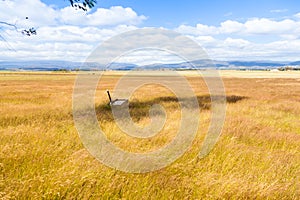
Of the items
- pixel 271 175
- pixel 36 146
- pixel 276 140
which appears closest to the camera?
pixel 271 175

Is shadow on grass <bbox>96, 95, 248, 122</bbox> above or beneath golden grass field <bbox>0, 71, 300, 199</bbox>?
beneath

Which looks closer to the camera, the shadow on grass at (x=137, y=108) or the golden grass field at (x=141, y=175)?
the golden grass field at (x=141, y=175)

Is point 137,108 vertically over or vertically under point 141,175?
under

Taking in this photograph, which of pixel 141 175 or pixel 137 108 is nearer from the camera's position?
pixel 141 175

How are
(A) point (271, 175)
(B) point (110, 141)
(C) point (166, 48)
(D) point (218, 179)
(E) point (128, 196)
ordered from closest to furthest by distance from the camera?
(E) point (128, 196) → (D) point (218, 179) → (A) point (271, 175) → (B) point (110, 141) → (C) point (166, 48)

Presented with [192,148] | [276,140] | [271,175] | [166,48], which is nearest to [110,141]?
[192,148]

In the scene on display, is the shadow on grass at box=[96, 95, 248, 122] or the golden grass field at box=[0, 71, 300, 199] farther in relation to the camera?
the shadow on grass at box=[96, 95, 248, 122]

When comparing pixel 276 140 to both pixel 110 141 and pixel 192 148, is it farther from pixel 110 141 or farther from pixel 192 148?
pixel 110 141

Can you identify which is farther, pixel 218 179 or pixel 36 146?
pixel 36 146

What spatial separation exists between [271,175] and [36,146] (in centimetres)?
531

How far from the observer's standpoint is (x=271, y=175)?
17.5 ft

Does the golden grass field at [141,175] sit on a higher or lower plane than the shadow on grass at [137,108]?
higher

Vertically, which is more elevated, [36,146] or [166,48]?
[166,48]

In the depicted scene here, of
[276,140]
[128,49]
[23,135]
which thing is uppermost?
[128,49]
